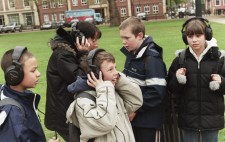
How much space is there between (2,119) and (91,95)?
72cm

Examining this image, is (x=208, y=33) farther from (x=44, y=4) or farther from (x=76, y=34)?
(x=44, y=4)

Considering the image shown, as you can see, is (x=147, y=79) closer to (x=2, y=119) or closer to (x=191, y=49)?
(x=191, y=49)

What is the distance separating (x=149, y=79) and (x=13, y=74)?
134cm

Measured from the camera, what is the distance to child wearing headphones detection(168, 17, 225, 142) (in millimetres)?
3299

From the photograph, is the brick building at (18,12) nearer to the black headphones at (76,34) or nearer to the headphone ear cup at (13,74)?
the black headphones at (76,34)

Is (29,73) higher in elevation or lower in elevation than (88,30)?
lower

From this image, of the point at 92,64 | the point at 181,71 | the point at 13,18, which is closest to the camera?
the point at 92,64

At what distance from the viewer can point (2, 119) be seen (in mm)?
2416

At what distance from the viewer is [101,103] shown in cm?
266

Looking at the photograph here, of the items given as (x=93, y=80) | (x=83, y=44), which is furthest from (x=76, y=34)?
(x=93, y=80)

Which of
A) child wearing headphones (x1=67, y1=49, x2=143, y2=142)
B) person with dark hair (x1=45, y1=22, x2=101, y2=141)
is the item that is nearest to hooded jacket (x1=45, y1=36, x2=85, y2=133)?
person with dark hair (x1=45, y1=22, x2=101, y2=141)

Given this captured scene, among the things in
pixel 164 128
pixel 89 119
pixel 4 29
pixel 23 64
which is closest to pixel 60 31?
pixel 23 64

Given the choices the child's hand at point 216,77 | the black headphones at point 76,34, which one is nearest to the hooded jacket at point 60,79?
the black headphones at point 76,34

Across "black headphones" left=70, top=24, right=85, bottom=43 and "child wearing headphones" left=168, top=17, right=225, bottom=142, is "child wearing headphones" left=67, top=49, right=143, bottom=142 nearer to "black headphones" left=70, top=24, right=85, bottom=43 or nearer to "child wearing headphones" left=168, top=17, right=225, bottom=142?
"black headphones" left=70, top=24, right=85, bottom=43
